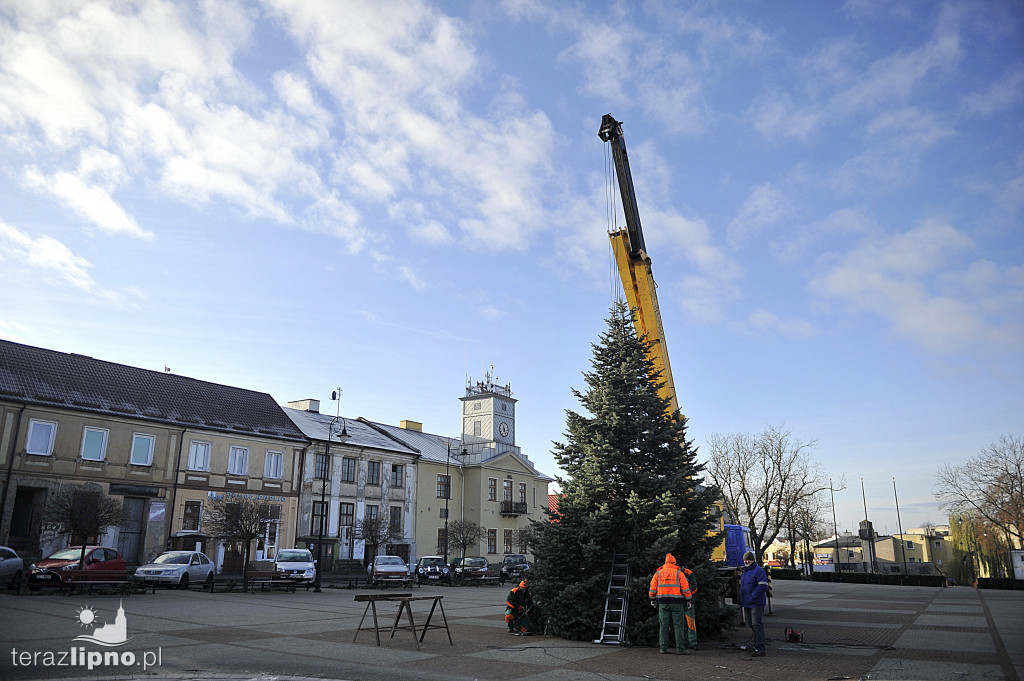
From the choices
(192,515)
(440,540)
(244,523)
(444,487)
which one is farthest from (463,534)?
(244,523)

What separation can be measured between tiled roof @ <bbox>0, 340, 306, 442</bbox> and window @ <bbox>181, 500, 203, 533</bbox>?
406 cm

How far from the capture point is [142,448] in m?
34.4

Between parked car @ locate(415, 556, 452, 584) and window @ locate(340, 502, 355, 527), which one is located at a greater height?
window @ locate(340, 502, 355, 527)

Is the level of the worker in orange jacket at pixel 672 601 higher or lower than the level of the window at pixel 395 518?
lower

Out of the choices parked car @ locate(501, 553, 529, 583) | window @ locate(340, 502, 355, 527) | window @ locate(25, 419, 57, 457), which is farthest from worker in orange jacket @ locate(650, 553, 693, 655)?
window @ locate(340, 502, 355, 527)

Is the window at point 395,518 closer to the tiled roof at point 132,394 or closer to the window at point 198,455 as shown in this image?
the tiled roof at point 132,394

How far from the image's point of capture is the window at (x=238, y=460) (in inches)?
1495

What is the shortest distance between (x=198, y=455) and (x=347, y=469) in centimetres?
1062

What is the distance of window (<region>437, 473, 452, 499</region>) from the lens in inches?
2078

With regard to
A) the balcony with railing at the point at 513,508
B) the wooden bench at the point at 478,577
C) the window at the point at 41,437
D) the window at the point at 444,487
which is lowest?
the wooden bench at the point at 478,577

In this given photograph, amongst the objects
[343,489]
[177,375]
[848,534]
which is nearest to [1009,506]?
[343,489]

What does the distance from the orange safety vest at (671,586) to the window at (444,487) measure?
41.7m

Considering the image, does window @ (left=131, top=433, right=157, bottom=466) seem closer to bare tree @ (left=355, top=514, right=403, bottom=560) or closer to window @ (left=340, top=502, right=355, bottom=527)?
window @ (left=340, top=502, right=355, bottom=527)

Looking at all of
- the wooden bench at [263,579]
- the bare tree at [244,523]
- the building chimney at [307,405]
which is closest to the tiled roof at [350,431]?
the building chimney at [307,405]
